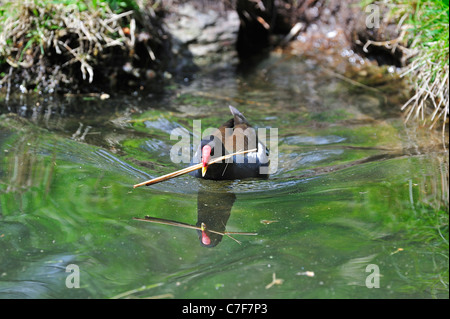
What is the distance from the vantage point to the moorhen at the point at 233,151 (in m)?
3.38

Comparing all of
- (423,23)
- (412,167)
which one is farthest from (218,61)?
(412,167)

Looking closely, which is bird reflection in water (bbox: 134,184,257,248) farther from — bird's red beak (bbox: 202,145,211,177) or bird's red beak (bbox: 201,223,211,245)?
bird's red beak (bbox: 202,145,211,177)

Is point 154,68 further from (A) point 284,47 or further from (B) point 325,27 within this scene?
(B) point 325,27

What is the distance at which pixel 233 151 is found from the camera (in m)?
3.67

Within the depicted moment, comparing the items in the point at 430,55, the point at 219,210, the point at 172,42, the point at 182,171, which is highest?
the point at 430,55

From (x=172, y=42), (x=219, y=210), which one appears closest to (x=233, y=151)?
(x=219, y=210)

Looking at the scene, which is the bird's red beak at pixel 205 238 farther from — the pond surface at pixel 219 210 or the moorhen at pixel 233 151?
the moorhen at pixel 233 151

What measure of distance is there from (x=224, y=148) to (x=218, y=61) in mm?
3166

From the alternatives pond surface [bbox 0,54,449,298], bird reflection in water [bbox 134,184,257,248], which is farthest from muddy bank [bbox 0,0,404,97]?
bird reflection in water [bbox 134,184,257,248]

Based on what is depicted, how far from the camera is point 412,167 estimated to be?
135 inches

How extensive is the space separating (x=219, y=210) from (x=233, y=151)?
Result: 2.67ft

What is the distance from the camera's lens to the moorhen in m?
3.38

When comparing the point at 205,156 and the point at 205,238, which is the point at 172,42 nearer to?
the point at 205,156

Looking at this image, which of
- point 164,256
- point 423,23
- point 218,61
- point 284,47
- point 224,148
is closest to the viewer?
point 164,256
